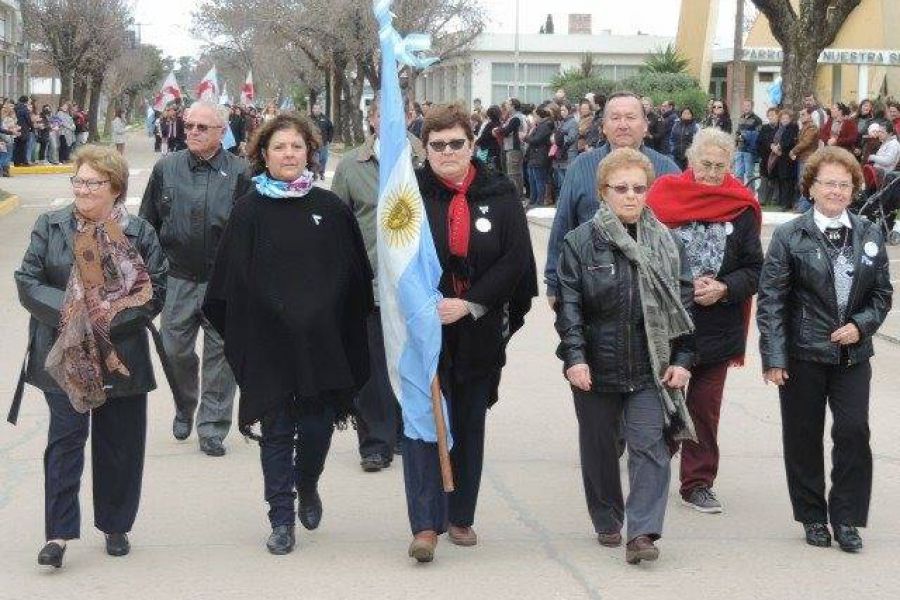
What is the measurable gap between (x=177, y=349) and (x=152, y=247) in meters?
2.07

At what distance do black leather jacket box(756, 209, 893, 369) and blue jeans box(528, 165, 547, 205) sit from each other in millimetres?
20107

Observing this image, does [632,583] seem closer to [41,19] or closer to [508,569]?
[508,569]

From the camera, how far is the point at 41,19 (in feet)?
193

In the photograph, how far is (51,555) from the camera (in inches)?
231

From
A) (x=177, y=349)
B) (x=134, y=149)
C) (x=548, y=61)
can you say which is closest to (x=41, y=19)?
(x=134, y=149)

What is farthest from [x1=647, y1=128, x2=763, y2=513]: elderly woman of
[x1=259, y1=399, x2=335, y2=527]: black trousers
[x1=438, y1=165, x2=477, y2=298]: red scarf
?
[x1=259, y1=399, x2=335, y2=527]: black trousers

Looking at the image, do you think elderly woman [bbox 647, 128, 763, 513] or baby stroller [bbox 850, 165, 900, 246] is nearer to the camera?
elderly woman [bbox 647, 128, 763, 513]

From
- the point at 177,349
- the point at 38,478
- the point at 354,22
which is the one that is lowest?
the point at 38,478

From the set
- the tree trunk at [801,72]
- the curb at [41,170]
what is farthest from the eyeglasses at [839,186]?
the curb at [41,170]

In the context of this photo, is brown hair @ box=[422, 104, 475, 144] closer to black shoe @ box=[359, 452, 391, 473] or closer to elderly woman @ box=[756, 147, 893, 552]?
elderly woman @ box=[756, 147, 893, 552]

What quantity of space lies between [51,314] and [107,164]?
60 cm

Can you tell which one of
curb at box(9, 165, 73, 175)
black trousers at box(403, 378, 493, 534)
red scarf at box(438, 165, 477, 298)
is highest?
red scarf at box(438, 165, 477, 298)

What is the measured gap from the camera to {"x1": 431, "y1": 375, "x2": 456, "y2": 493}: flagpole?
5.95 metres

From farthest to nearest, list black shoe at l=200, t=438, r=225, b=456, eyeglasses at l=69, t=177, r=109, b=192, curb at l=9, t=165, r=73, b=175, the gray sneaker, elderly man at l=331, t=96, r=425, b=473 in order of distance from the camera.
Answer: curb at l=9, t=165, r=73, b=175 < black shoe at l=200, t=438, r=225, b=456 < elderly man at l=331, t=96, r=425, b=473 < the gray sneaker < eyeglasses at l=69, t=177, r=109, b=192
